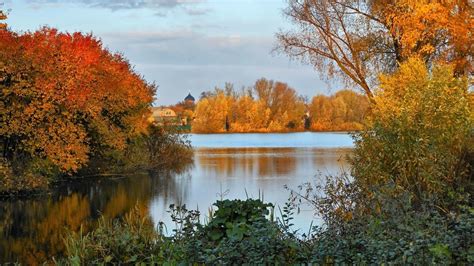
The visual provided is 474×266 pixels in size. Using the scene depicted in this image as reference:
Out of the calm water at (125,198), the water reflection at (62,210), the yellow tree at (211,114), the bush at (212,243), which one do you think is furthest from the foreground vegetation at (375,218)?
the yellow tree at (211,114)

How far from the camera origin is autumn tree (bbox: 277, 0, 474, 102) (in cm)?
2030

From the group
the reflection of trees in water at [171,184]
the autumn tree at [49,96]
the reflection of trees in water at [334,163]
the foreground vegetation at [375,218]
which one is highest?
the autumn tree at [49,96]

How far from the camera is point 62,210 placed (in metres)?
17.3

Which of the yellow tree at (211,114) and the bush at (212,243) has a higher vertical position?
the yellow tree at (211,114)

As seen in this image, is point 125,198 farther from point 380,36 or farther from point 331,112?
point 331,112

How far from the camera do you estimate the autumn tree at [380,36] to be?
20.3 metres

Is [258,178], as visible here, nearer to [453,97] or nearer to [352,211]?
[453,97]

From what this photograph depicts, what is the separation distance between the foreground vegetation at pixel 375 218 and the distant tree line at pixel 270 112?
72.8m

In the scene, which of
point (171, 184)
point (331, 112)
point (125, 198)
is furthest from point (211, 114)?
point (125, 198)

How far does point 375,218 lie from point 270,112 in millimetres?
82950

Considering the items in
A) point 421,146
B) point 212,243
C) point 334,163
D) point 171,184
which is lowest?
point 171,184

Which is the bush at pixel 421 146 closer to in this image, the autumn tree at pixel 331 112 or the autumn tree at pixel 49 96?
the autumn tree at pixel 49 96

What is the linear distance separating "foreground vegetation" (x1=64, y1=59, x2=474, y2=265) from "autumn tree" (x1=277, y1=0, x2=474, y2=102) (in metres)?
7.38

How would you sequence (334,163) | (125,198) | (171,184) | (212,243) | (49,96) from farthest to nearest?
(334,163), (171,184), (49,96), (125,198), (212,243)
